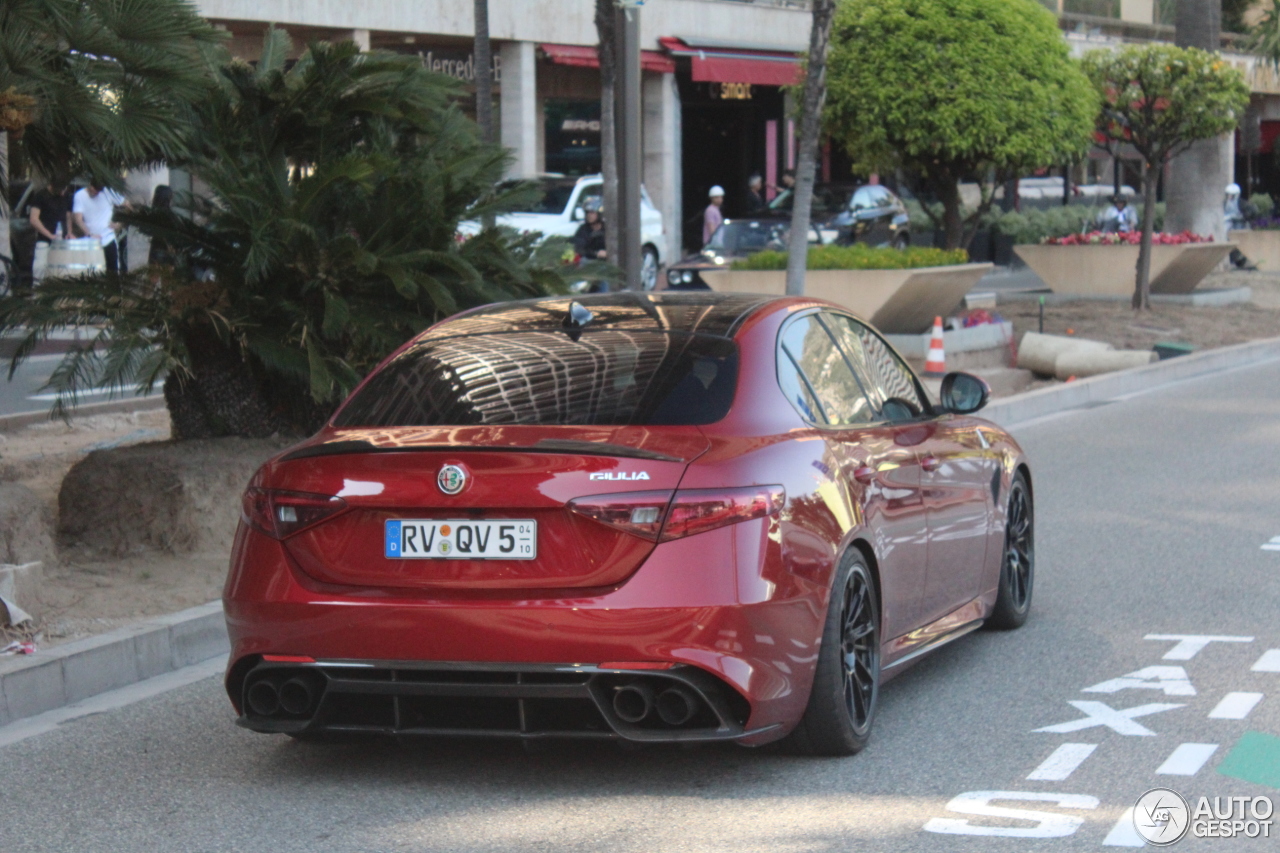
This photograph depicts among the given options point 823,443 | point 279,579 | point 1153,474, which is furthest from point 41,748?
point 1153,474

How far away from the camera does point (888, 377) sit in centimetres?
661

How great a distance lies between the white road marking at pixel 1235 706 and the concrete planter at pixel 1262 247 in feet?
105

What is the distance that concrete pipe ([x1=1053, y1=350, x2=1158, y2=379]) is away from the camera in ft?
63.1

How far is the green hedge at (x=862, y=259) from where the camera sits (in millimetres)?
18391

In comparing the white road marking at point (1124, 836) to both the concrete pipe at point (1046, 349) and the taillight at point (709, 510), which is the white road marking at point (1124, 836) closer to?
the taillight at point (709, 510)

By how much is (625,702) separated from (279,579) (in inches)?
42.4

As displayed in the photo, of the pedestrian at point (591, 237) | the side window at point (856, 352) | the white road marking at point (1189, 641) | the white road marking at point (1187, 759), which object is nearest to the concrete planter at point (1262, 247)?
the pedestrian at point (591, 237)

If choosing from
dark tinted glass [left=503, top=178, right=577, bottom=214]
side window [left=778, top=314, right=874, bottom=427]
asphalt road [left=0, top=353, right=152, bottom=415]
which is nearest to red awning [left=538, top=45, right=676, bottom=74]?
dark tinted glass [left=503, top=178, right=577, bottom=214]

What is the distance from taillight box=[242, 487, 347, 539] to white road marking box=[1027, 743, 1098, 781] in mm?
2212

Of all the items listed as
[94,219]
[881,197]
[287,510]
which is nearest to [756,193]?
[881,197]

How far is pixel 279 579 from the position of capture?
16.8 ft

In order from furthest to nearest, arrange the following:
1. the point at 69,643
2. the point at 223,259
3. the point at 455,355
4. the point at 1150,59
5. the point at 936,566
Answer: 1. the point at 1150,59
2. the point at 223,259
3. the point at 69,643
4. the point at 936,566
5. the point at 455,355

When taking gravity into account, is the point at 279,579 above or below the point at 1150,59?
below

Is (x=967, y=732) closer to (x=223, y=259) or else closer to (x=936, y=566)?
(x=936, y=566)
